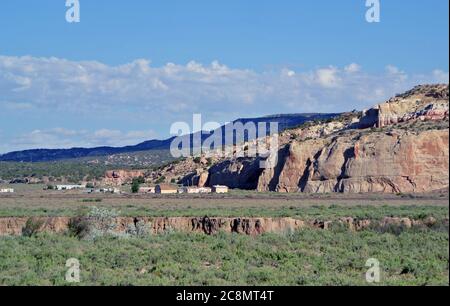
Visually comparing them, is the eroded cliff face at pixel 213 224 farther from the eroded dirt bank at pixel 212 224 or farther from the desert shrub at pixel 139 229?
the desert shrub at pixel 139 229

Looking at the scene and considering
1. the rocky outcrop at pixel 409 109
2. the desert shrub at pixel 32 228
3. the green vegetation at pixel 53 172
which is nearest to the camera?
the desert shrub at pixel 32 228

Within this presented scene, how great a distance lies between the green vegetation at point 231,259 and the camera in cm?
1702

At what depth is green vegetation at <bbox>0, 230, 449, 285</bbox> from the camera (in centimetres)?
1702

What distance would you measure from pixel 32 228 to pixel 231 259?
11960 millimetres

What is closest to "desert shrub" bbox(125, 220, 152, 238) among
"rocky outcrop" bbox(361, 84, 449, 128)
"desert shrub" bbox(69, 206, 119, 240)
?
"desert shrub" bbox(69, 206, 119, 240)

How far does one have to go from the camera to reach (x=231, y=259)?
65.6ft

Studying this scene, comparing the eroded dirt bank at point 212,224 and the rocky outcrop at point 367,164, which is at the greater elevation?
the rocky outcrop at point 367,164

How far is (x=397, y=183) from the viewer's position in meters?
55.9

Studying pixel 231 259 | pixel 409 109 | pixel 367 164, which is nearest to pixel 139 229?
pixel 231 259

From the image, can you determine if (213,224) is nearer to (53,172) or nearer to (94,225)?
(94,225)

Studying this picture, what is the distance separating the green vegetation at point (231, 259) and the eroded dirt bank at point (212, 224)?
4.84m

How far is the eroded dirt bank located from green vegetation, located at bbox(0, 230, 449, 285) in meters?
4.84

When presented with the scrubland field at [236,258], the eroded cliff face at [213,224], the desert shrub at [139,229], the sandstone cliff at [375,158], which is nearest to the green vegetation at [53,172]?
the sandstone cliff at [375,158]

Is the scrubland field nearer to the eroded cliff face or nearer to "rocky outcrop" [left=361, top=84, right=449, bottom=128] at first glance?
the eroded cliff face
